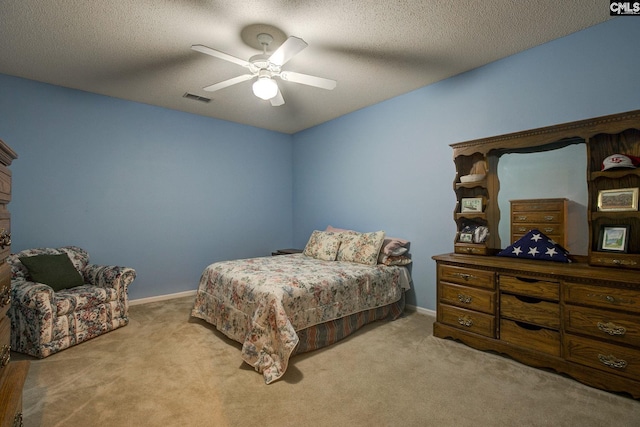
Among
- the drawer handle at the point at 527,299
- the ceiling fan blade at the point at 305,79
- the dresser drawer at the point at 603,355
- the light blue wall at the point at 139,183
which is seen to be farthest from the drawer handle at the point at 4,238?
the dresser drawer at the point at 603,355

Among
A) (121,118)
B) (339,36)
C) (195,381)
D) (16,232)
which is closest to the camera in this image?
(195,381)

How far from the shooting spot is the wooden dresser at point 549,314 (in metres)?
1.88

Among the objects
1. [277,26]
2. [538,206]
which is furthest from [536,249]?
[277,26]

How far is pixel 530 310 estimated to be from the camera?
2.27 m

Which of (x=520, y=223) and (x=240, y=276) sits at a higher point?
(x=520, y=223)

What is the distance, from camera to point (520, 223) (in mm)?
2768

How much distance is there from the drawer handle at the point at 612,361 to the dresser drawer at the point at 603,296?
12.4 inches

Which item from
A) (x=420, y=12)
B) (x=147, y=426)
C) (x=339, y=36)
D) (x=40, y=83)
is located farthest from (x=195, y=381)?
(x=40, y=83)

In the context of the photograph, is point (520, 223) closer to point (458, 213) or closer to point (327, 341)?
point (458, 213)

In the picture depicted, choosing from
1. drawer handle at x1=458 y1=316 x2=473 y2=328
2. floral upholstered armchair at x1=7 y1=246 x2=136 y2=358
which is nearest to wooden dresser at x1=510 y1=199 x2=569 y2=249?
drawer handle at x1=458 y1=316 x2=473 y2=328

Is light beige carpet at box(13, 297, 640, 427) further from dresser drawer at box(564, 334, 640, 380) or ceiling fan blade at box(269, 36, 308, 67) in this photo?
ceiling fan blade at box(269, 36, 308, 67)

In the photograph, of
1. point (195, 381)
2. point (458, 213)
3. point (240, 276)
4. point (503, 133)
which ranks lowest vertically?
point (195, 381)

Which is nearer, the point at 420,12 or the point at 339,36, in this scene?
the point at 420,12

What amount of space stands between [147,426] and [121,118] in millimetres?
3564
